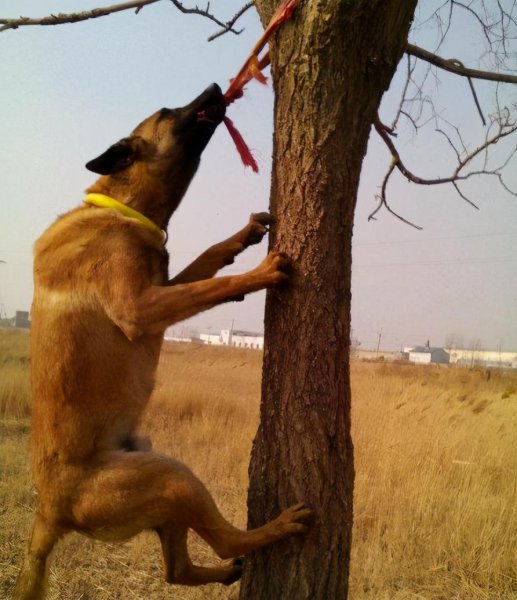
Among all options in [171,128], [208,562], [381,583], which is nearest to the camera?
[171,128]

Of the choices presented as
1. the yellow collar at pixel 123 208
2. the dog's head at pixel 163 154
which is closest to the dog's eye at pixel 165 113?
the dog's head at pixel 163 154

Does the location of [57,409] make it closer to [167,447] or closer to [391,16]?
[391,16]

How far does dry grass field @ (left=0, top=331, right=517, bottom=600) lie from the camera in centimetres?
433

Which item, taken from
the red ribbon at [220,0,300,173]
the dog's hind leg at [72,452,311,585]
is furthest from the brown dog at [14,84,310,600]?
the red ribbon at [220,0,300,173]

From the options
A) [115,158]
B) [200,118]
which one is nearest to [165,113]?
[200,118]

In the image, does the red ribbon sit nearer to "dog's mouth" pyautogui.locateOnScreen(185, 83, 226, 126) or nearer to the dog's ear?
"dog's mouth" pyautogui.locateOnScreen(185, 83, 226, 126)

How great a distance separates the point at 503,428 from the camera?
28.3 ft

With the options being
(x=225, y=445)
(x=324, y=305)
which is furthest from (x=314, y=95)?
(x=225, y=445)

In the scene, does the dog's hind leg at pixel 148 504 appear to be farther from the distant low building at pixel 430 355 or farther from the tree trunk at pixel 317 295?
the distant low building at pixel 430 355

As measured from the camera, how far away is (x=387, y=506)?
5.59 m

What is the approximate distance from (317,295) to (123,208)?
5.16ft

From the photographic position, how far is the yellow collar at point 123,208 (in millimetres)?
3211

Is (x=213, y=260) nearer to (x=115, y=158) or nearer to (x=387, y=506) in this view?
(x=115, y=158)

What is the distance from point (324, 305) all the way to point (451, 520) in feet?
13.5
